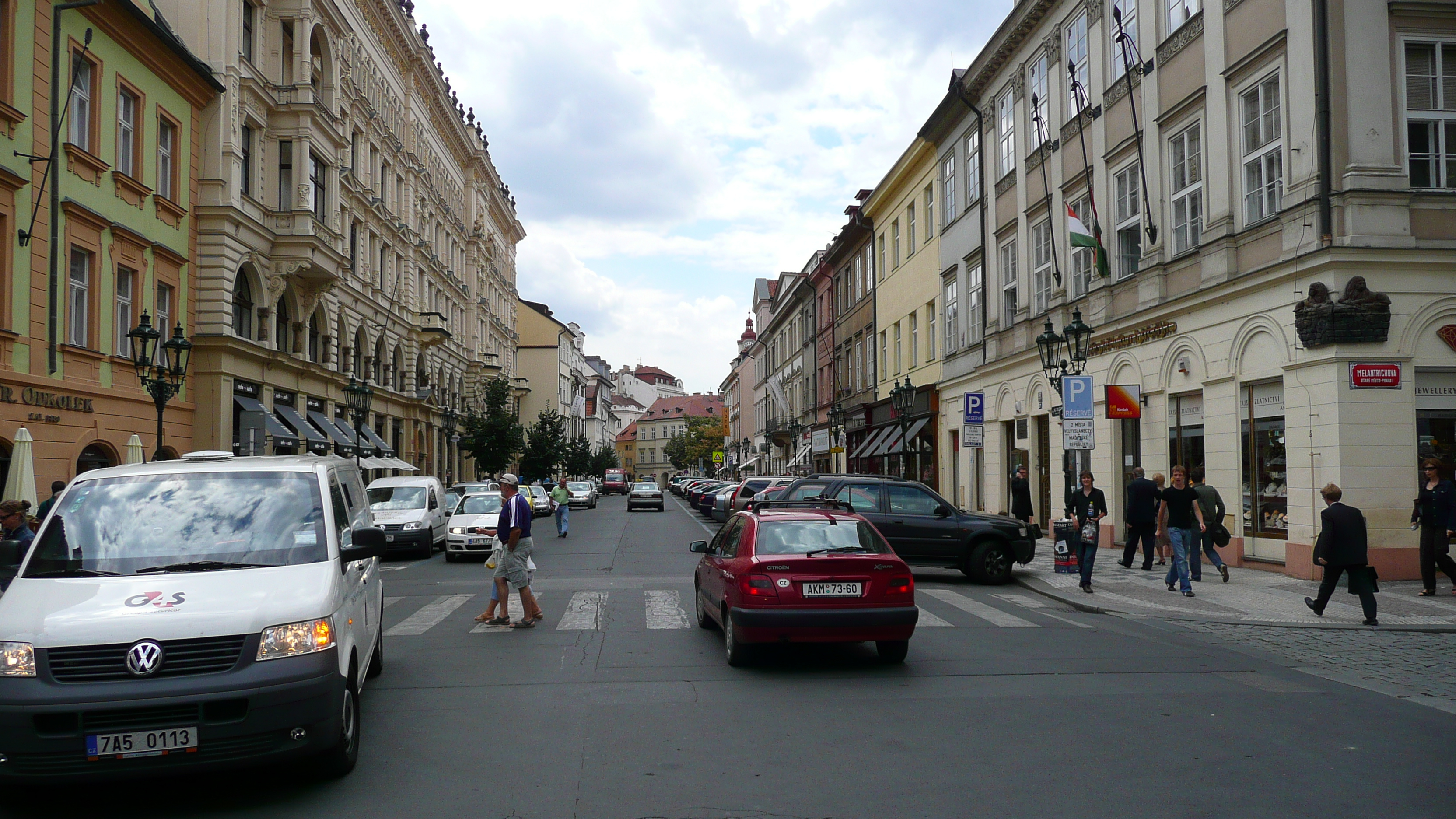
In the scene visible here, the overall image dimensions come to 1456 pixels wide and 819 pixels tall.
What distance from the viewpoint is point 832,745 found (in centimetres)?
682

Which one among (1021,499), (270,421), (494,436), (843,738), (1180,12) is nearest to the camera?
(843,738)

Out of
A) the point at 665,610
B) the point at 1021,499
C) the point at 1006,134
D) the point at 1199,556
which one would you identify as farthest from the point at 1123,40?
the point at 665,610

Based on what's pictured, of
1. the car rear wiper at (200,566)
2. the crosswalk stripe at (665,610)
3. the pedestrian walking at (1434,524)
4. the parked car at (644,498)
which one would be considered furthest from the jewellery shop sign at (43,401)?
the parked car at (644,498)

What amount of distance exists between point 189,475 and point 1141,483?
43.8 feet

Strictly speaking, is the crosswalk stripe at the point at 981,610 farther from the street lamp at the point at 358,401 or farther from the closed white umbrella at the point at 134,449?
the street lamp at the point at 358,401

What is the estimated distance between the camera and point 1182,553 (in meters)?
15.0

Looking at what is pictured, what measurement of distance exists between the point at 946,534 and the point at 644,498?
35917mm

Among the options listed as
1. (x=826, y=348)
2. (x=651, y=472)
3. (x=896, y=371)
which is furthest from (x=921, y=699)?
(x=651, y=472)

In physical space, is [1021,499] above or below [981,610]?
above

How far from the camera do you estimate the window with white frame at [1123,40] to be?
856 inches

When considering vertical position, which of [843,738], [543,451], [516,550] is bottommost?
[843,738]

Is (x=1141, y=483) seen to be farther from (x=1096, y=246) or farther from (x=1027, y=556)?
(x=1096, y=246)

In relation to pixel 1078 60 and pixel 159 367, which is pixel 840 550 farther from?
pixel 1078 60

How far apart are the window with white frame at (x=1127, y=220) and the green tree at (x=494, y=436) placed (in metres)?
38.3
